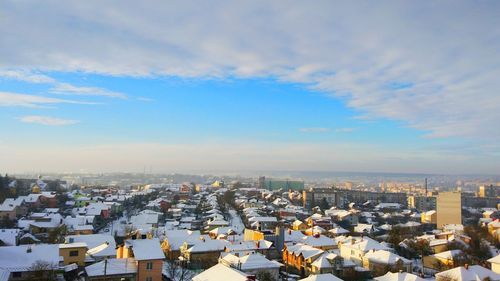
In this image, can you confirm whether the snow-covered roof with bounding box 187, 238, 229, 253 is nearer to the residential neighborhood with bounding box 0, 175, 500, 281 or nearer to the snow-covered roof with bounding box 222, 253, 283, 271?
the residential neighborhood with bounding box 0, 175, 500, 281

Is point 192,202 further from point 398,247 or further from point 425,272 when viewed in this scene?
point 425,272

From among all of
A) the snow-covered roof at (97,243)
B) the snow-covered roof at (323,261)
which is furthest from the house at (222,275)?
the snow-covered roof at (97,243)

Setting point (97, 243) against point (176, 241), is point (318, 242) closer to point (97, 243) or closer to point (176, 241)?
point (176, 241)

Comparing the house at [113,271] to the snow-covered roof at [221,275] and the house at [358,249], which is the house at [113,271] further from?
the house at [358,249]

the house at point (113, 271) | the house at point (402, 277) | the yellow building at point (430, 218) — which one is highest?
the house at point (113, 271)

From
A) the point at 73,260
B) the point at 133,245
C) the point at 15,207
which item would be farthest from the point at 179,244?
the point at 15,207

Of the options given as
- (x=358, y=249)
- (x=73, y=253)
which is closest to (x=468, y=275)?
(x=358, y=249)
